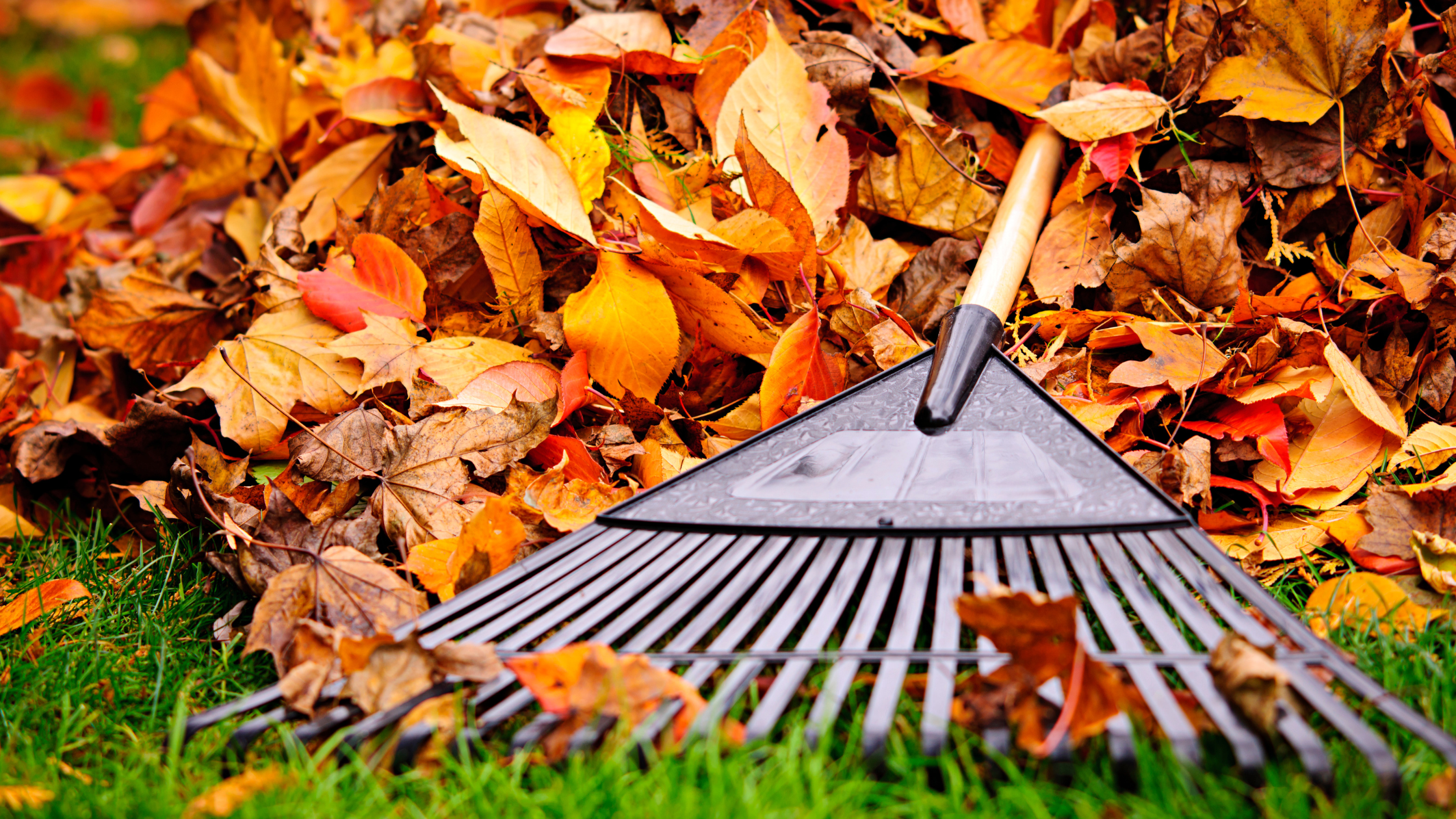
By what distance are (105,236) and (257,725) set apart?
1.79 meters

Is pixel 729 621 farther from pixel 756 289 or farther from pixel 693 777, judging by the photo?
pixel 756 289

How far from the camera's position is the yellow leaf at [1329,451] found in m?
1.20

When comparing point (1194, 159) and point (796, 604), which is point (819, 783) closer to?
point (796, 604)

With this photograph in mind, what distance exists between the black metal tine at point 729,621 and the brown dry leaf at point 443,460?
399 mm

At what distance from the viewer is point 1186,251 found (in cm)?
133

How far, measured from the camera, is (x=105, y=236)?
2152mm

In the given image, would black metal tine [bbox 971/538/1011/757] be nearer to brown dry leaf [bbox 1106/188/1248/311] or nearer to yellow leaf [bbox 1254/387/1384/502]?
yellow leaf [bbox 1254/387/1384/502]

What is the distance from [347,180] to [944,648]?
1.40m

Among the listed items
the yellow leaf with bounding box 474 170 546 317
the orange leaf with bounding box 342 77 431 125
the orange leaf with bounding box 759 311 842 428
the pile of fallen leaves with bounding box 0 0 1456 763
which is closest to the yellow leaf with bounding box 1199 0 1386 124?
the pile of fallen leaves with bounding box 0 0 1456 763

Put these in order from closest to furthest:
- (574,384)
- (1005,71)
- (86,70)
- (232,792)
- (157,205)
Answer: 1. (232,792)
2. (574,384)
3. (1005,71)
4. (157,205)
5. (86,70)

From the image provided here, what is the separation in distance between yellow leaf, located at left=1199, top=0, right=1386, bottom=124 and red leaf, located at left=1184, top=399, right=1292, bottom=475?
0.43 meters

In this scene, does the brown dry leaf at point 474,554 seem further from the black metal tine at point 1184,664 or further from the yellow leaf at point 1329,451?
the yellow leaf at point 1329,451

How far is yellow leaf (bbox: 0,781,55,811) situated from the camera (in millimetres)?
812

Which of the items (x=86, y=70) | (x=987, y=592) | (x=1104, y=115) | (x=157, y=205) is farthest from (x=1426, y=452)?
(x=86, y=70)
